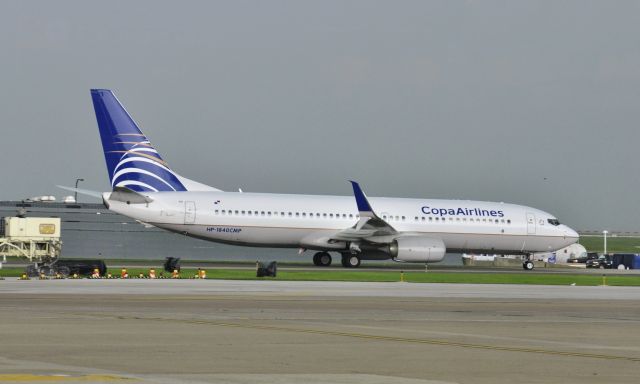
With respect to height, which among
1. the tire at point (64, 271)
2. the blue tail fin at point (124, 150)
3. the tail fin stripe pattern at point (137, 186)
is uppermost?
the blue tail fin at point (124, 150)

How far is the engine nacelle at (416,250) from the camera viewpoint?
61.3 meters

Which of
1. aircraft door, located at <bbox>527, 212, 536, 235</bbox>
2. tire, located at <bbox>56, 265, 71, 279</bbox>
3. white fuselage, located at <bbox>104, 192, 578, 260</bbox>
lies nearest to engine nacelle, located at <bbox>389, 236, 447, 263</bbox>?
white fuselage, located at <bbox>104, 192, 578, 260</bbox>

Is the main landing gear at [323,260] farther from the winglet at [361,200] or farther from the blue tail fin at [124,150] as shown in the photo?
the blue tail fin at [124,150]

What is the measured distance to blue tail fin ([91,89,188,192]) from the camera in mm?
61781

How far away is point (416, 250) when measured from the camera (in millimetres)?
61500

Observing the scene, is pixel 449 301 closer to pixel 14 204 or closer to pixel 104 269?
pixel 104 269

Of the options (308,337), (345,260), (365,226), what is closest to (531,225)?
(365,226)

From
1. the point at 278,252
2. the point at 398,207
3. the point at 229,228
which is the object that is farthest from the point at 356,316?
the point at 278,252

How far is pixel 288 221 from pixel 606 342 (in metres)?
43.7

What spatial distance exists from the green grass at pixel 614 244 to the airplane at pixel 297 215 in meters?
72.7

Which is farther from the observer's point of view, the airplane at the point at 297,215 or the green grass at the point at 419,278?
the airplane at the point at 297,215

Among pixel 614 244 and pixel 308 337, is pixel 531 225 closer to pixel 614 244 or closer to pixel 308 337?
pixel 308 337

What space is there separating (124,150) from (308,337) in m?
43.8

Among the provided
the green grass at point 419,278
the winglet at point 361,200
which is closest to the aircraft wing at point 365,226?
the winglet at point 361,200
